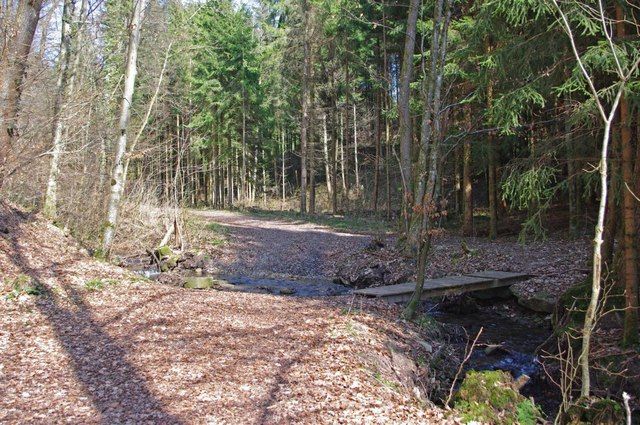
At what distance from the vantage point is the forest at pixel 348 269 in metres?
4.61

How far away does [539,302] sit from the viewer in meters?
10.2

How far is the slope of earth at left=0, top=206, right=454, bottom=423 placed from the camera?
4.21 m

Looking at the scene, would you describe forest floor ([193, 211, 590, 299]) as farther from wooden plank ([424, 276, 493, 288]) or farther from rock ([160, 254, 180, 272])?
rock ([160, 254, 180, 272])

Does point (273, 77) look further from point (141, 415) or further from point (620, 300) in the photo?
point (141, 415)

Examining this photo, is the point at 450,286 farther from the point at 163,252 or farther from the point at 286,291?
the point at 163,252

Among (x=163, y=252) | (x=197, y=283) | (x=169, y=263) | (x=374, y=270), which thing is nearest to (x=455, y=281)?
(x=374, y=270)

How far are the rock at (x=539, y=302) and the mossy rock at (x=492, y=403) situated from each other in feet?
16.8

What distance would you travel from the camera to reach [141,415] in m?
4.02

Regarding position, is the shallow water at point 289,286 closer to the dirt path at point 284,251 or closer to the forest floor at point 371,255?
the forest floor at point 371,255

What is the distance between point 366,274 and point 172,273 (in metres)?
5.69

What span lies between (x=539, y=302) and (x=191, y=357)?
7.81 metres

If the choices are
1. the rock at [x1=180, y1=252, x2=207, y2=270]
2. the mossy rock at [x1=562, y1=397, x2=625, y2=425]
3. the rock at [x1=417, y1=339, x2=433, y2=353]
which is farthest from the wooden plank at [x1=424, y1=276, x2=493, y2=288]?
the rock at [x1=180, y1=252, x2=207, y2=270]

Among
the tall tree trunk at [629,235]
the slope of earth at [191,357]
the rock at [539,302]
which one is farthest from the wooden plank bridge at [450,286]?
the tall tree trunk at [629,235]

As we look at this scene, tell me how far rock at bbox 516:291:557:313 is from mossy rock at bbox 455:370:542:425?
5131 millimetres
